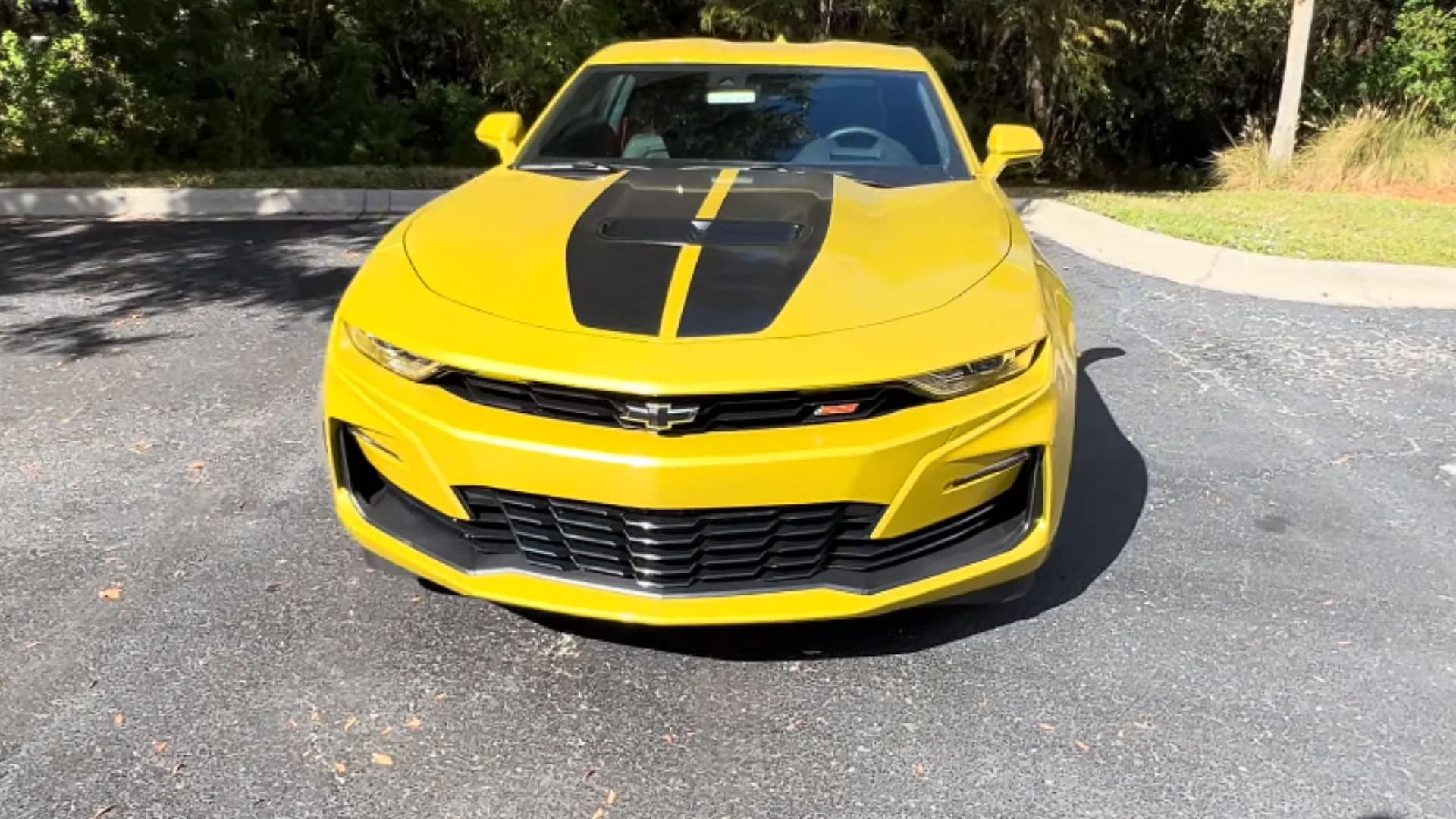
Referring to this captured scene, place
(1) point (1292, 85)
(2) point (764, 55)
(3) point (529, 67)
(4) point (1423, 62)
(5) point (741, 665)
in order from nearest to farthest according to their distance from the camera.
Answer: (5) point (741, 665) < (2) point (764, 55) < (1) point (1292, 85) < (3) point (529, 67) < (4) point (1423, 62)

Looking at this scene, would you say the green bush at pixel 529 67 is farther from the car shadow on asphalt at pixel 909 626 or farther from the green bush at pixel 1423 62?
the car shadow on asphalt at pixel 909 626

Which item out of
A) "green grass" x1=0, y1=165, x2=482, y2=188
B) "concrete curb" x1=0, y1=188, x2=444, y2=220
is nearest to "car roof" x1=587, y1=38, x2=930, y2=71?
"concrete curb" x1=0, y1=188, x2=444, y2=220

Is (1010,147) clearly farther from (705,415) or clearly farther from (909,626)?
(705,415)

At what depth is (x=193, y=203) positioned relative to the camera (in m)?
9.20

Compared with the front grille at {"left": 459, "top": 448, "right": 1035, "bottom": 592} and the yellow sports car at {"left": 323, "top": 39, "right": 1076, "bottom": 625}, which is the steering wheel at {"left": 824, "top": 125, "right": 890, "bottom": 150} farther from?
the front grille at {"left": 459, "top": 448, "right": 1035, "bottom": 592}

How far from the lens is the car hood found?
276 cm

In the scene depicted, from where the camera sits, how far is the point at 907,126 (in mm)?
4207

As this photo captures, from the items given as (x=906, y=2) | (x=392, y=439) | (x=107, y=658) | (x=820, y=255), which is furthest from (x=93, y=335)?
(x=906, y=2)

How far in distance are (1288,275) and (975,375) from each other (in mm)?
4940

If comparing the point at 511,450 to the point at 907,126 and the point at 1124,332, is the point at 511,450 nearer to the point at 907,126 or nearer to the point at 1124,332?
the point at 907,126

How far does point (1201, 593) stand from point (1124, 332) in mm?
2790

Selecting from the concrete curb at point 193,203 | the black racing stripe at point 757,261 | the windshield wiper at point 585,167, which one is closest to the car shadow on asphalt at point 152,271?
the concrete curb at point 193,203

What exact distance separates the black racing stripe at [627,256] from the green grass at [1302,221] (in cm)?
512

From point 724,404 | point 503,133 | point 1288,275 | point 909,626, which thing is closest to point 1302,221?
point 1288,275
